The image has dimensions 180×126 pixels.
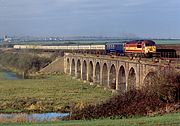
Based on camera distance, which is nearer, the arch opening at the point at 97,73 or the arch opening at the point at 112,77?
the arch opening at the point at 112,77

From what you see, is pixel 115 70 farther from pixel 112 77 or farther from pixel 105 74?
pixel 105 74

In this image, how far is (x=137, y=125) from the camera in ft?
61.6

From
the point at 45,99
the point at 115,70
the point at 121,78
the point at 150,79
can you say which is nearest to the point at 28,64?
the point at 115,70

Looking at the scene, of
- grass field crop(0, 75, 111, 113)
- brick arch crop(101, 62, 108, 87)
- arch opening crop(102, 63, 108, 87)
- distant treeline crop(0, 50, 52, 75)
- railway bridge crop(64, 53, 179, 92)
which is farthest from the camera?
distant treeline crop(0, 50, 52, 75)

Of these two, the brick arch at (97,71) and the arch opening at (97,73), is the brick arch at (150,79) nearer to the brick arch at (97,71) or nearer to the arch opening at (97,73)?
the brick arch at (97,71)

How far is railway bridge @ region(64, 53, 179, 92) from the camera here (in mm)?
42781

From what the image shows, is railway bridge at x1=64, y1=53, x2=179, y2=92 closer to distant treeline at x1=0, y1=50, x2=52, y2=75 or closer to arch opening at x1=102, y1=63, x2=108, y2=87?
arch opening at x1=102, y1=63, x2=108, y2=87

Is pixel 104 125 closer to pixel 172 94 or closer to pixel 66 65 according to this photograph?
pixel 172 94

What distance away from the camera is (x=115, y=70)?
63.4 metres

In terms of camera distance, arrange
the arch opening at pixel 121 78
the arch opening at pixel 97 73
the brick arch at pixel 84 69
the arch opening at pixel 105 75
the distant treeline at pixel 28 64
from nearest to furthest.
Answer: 1. the arch opening at pixel 121 78
2. the arch opening at pixel 105 75
3. the arch opening at pixel 97 73
4. the brick arch at pixel 84 69
5. the distant treeline at pixel 28 64

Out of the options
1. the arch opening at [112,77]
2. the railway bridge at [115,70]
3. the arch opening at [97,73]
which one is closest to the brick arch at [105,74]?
the railway bridge at [115,70]

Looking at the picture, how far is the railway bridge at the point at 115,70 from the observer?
42.8m

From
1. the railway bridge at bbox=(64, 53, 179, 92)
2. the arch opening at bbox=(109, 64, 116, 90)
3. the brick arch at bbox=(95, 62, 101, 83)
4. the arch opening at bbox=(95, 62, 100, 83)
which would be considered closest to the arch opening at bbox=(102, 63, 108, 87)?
the railway bridge at bbox=(64, 53, 179, 92)

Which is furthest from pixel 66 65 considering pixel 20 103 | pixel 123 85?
pixel 20 103
